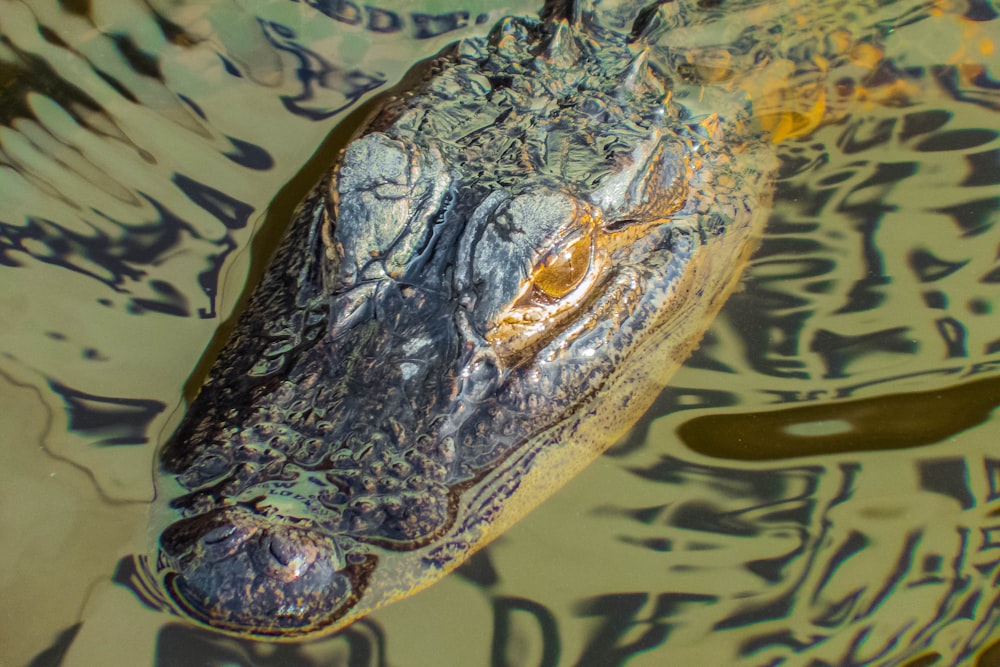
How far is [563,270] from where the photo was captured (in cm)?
328

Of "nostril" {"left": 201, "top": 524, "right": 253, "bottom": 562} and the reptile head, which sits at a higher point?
the reptile head

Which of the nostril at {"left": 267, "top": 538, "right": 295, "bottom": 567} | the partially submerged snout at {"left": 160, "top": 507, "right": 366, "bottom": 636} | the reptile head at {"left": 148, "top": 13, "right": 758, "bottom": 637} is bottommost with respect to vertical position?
the partially submerged snout at {"left": 160, "top": 507, "right": 366, "bottom": 636}

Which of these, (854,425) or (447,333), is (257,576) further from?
(854,425)

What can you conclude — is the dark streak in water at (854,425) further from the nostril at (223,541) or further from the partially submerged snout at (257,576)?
the nostril at (223,541)

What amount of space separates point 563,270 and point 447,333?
50 cm

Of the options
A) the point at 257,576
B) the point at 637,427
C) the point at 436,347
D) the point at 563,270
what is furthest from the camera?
the point at 637,427

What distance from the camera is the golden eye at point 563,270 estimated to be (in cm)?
320

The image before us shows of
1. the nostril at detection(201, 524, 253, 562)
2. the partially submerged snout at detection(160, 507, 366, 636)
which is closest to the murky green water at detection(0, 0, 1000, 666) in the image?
the partially submerged snout at detection(160, 507, 366, 636)

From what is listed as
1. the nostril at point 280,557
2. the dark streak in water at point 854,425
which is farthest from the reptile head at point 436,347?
the dark streak in water at point 854,425

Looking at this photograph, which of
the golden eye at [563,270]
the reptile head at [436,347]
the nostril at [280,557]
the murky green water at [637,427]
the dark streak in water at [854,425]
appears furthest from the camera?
the dark streak in water at [854,425]

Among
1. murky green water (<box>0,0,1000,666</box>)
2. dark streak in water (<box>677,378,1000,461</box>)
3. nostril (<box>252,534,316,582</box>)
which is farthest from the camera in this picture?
dark streak in water (<box>677,378,1000,461</box>)

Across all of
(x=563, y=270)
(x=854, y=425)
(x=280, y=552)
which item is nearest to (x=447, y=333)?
(x=563, y=270)

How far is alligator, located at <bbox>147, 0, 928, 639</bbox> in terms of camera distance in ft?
9.09

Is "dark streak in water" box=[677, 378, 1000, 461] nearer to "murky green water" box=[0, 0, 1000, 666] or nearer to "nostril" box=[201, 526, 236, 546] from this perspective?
"murky green water" box=[0, 0, 1000, 666]
